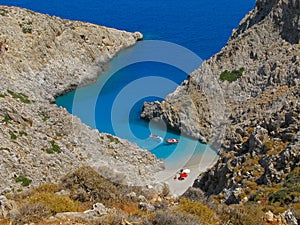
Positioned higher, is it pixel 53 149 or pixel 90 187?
pixel 53 149

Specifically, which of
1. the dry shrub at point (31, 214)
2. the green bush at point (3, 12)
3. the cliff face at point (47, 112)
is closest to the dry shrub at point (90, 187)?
the cliff face at point (47, 112)

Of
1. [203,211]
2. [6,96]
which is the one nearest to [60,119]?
[6,96]

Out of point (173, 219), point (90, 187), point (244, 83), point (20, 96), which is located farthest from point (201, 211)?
point (244, 83)

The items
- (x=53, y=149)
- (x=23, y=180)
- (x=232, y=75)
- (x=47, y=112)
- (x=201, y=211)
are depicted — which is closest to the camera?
(x=201, y=211)

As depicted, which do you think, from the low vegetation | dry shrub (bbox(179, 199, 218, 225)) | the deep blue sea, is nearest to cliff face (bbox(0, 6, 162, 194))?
the low vegetation

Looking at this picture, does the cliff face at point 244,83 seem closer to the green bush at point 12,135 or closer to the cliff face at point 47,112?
the cliff face at point 47,112

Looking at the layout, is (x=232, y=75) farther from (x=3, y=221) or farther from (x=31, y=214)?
(x=3, y=221)
